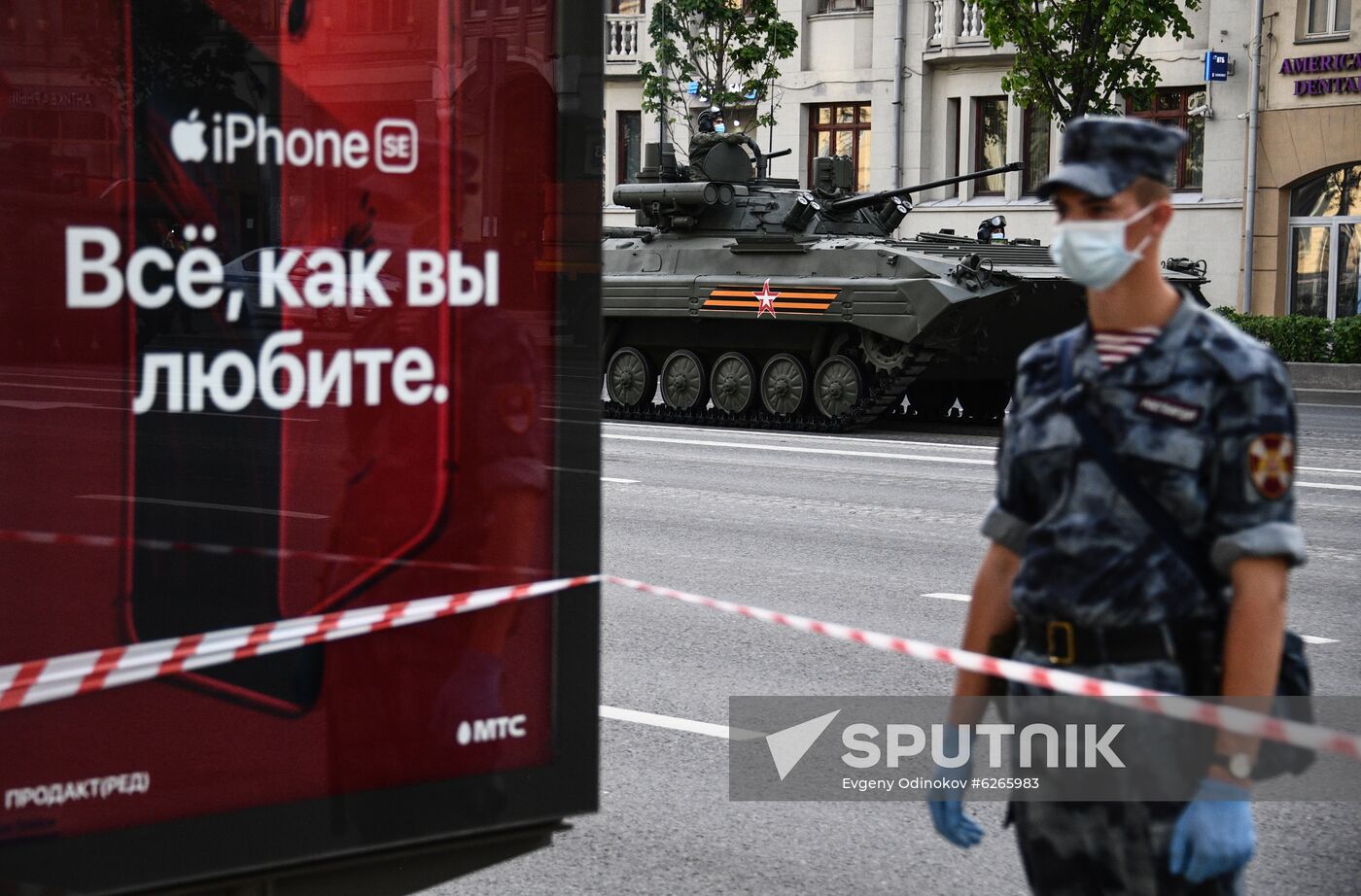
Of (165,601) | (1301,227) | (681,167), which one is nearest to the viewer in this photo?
(165,601)

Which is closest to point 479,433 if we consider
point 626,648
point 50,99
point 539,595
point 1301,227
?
point 539,595

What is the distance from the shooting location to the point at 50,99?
3172 mm

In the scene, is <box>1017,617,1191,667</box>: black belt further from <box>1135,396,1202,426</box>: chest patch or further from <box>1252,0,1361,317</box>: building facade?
<box>1252,0,1361,317</box>: building facade

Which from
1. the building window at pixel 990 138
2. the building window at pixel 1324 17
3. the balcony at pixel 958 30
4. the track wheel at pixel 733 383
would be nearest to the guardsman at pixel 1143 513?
the track wheel at pixel 733 383

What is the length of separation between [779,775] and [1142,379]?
3408 mm

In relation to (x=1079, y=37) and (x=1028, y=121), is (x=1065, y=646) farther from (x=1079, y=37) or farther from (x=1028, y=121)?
(x=1028, y=121)

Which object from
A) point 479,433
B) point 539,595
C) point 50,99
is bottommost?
point 539,595

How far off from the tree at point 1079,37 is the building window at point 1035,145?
7410 mm

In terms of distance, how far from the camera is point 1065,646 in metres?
3.24

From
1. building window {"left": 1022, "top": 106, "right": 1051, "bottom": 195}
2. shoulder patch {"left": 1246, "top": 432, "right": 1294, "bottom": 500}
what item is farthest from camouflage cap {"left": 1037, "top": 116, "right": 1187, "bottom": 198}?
building window {"left": 1022, "top": 106, "right": 1051, "bottom": 195}

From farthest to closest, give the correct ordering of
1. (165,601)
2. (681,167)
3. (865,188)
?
(865,188) < (681,167) < (165,601)

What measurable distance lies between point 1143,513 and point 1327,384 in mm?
23706

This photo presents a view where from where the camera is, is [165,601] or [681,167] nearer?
[165,601]

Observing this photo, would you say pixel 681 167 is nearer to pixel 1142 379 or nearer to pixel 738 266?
pixel 738 266
